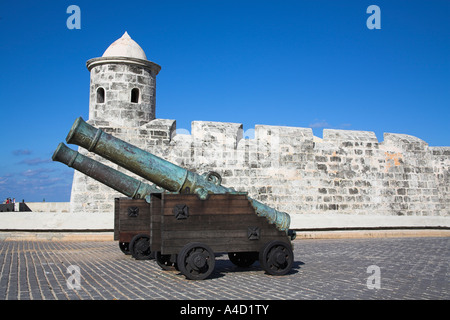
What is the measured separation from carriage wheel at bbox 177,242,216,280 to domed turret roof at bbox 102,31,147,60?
7094 mm

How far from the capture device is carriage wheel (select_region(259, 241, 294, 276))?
5973mm

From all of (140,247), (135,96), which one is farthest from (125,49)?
(140,247)

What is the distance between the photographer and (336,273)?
20.1 ft

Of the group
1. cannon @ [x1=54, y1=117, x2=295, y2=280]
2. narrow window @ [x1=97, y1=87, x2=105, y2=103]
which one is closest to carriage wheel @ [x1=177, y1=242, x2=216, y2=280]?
cannon @ [x1=54, y1=117, x2=295, y2=280]

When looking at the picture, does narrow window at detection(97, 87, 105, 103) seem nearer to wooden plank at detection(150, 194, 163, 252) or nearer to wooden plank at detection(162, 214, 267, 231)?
wooden plank at detection(150, 194, 163, 252)

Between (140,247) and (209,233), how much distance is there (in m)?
2.32

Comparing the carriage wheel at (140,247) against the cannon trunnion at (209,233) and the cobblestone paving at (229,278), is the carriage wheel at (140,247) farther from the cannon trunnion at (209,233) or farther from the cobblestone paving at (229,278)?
the cannon trunnion at (209,233)

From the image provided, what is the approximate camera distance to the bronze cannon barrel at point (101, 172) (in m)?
6.84

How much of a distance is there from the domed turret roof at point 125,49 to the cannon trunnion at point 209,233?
6.32 meters

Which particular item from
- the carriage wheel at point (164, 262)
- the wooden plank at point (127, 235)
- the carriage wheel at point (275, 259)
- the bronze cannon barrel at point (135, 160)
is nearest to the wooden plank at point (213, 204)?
the bronze cannon barrel at point (135, 160)

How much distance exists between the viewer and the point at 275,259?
19.7 ft

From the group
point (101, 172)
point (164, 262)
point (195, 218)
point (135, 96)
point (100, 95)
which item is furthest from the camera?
point (135, 96)

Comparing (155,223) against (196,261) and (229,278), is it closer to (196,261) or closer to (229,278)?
(196,261)
